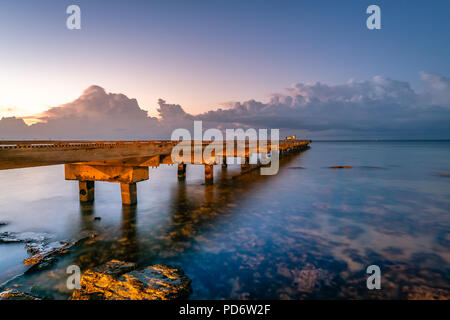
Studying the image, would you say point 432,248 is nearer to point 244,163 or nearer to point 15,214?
point 15,214

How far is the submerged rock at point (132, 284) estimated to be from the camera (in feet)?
19.9

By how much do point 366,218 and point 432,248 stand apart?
13.7ft

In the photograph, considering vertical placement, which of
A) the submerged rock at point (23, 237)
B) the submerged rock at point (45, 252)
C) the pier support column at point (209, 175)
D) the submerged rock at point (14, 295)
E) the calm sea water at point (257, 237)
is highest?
the pier support column at point (209, 175)

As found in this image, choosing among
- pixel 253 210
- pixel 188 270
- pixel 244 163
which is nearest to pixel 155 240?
pixel 188 270

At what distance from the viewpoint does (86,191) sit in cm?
1644

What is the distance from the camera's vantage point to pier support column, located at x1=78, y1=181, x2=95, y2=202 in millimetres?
16312

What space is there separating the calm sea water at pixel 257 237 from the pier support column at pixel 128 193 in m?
0.66

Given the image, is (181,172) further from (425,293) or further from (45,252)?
(425,293)

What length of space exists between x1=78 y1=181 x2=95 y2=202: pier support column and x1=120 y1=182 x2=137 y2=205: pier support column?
9.06 ft

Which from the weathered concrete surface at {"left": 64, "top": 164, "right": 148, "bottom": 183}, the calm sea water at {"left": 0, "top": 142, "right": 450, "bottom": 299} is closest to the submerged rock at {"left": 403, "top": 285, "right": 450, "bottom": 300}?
the calm sea water at {"left": 0, "top": 142, "right": 450, "bottom": 299}

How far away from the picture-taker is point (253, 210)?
15.9m

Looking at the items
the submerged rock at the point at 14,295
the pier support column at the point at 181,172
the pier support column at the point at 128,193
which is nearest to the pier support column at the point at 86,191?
the pier support column at the point at 128,193

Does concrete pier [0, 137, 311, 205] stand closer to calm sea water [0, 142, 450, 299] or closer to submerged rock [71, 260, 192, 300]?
calm sea water [0, 142, 450, 299]

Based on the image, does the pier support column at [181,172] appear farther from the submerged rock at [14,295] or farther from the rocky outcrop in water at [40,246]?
the submerged rock at [14,295]
